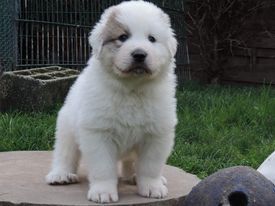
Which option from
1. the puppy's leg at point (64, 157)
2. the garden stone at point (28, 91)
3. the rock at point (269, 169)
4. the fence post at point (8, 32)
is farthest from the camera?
the fence post at point (8, 32)

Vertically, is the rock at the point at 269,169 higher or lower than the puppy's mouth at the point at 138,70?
lower

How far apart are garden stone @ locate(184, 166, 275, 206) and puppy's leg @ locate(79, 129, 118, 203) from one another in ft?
1.48

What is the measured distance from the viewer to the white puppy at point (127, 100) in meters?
3.04

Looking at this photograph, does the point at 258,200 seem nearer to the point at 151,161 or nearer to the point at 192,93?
the point at 151,161

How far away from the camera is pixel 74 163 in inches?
137

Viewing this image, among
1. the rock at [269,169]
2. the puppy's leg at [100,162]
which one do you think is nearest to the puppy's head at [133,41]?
the puppy's leg at [100,162]

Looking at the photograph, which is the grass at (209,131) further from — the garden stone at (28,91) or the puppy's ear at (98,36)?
the puppy's ear at (98,36)

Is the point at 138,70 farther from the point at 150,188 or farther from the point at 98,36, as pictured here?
the point at 150,188

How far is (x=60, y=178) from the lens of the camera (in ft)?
11.4

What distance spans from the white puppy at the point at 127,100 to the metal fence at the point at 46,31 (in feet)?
12.8

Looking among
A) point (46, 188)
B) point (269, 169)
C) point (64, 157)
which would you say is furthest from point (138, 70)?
point (269, 169)

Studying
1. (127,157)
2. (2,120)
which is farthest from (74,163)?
(2,120)

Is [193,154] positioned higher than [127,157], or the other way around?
[127,157]

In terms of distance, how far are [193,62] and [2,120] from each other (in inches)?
194
